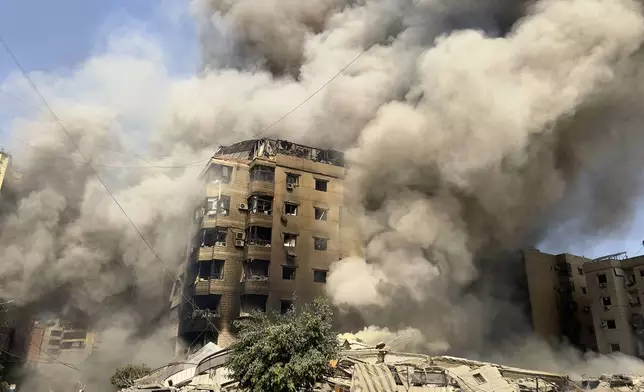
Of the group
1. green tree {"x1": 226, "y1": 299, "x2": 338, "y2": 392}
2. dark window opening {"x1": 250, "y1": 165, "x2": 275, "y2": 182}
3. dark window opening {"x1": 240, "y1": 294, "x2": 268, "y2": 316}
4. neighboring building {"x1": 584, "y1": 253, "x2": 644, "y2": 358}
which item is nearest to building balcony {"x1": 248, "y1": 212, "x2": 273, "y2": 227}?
dark window opening {"x1": 250, "y1": 165, "x2": 275, "y2": 182}

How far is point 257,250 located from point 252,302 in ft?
11.1

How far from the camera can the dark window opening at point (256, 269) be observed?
33375 mm

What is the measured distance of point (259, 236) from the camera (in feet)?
114

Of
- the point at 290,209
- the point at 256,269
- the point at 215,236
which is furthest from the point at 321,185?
the point at 215,236

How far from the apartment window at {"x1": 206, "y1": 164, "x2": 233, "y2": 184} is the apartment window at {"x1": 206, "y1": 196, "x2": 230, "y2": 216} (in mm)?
1210

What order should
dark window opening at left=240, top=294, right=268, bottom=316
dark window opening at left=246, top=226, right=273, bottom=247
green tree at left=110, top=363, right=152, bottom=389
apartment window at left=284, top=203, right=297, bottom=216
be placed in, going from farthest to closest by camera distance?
apartment window at left=284, top=203, right=297, bottom=216
dark window opening at left=246, top=226, right=273, bottom=247
dark window opening at left=240, top=294, right=268, bottom=316
green tree at left=110, top=363, right=152, bottom=389

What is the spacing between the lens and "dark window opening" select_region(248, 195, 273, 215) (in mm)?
34906

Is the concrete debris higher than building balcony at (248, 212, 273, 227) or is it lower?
lower

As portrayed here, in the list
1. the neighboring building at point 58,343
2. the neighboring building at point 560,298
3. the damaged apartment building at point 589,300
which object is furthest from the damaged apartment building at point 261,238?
the damaged apartment building at point 589,300

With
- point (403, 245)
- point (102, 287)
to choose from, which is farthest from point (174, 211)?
point (403, 245)

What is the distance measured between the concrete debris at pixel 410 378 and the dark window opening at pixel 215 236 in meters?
11.3

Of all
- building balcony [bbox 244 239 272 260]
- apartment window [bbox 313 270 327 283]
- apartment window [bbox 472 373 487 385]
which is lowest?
apartment window [bbox 472 373 487 385]

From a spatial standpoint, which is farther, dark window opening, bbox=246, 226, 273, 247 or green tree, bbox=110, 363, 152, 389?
dark window opening, bbox=246, 226, 273, 247

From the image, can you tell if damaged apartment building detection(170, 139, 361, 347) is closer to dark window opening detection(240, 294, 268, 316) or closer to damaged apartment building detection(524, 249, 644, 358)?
dark window opening detection(240, 294, 268, 316)
